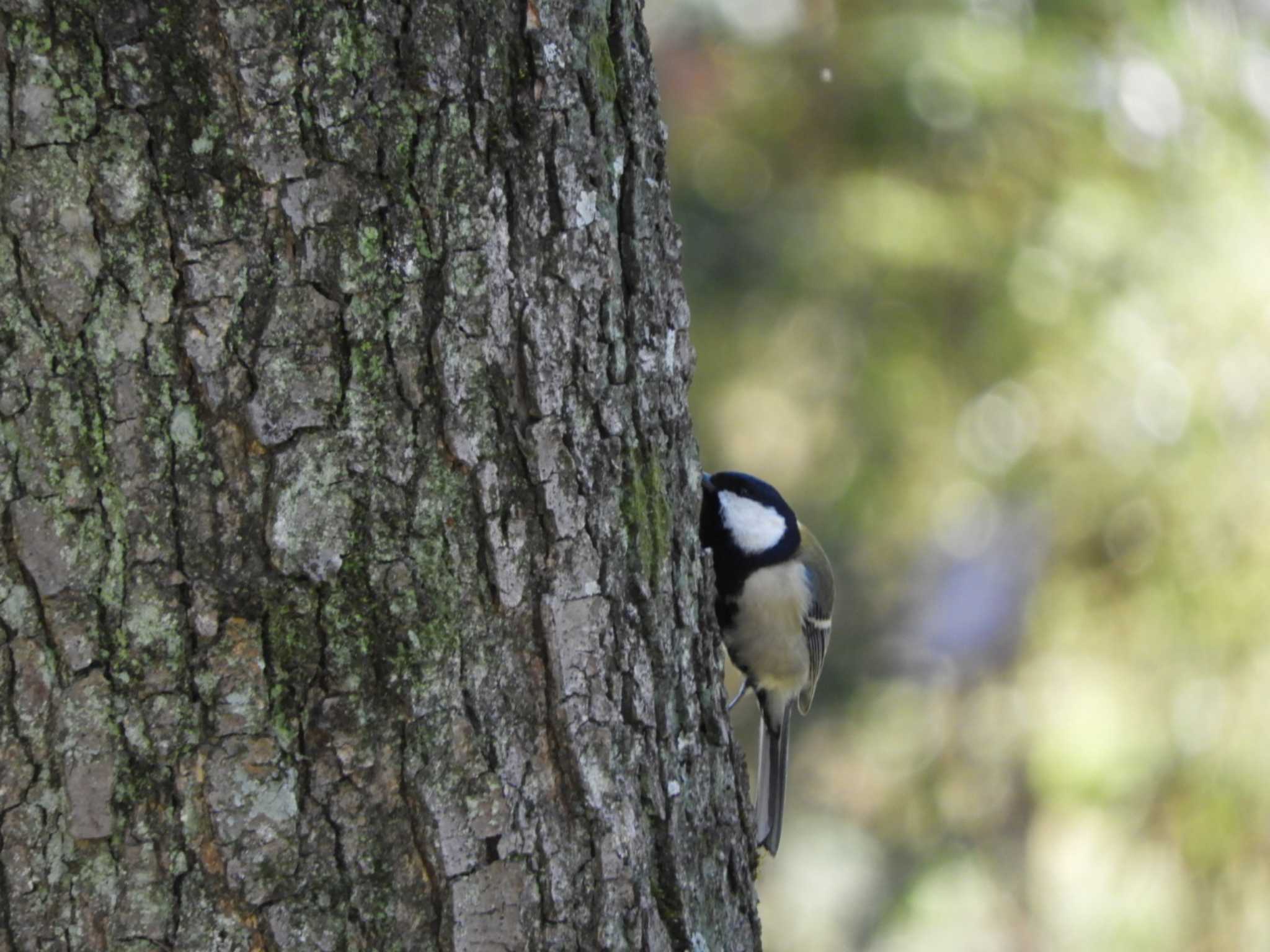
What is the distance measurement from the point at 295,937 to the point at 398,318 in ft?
1.93

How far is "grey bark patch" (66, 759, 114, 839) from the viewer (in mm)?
1145

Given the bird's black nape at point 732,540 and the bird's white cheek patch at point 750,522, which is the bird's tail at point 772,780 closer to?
the bird's black nape at point 732,540

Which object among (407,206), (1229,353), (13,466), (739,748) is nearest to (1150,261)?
(1229,353)

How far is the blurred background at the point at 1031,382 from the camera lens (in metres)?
3.83

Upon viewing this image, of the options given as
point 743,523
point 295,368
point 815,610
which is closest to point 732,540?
point 743,523

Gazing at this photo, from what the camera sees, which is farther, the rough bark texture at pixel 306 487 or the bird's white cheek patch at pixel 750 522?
the bird's white cheek patch at pixel 750 522

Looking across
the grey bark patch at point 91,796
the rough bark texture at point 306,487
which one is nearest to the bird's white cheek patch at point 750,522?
the rough bark texture at point 306,487

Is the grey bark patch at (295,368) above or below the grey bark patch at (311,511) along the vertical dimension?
above

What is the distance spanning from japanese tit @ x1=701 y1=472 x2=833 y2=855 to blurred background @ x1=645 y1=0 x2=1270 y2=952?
5.17 ft

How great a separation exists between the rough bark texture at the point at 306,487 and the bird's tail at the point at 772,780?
1.44m

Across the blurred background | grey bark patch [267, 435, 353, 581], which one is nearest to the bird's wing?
the blurred background

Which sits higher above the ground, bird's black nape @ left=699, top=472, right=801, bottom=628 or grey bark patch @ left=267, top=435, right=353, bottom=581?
bird's black nape @ left=699, top=472, right=801, bottom=628

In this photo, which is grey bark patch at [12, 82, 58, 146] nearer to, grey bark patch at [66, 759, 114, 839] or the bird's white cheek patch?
grey bark patch at [66, 759, 114, 839]

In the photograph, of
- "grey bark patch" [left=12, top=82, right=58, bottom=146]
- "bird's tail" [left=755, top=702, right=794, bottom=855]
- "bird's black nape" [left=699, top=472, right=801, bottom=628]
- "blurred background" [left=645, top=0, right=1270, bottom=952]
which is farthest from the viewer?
"blurred background" [left=645, top=0, right=1270, bottom=952]
